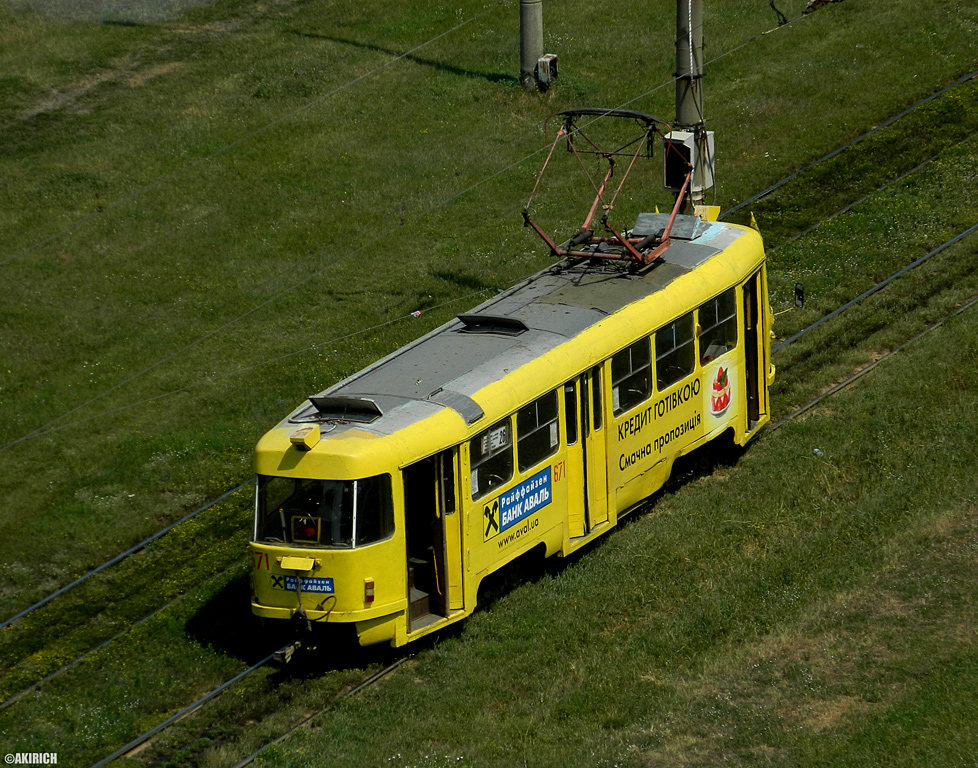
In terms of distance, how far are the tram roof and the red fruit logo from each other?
1459 millimetres

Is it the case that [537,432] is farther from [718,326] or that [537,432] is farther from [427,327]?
[427,327]

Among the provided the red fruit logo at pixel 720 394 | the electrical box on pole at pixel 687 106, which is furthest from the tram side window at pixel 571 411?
the electrical box on pole at pixel 687 106

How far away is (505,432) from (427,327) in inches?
331

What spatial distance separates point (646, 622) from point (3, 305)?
15.2 m

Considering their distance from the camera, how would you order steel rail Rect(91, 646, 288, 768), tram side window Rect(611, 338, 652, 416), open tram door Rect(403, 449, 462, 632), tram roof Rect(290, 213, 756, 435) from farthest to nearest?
tram side window Rect(611, 338, 652, 416) < tram roof Rect(290, 213, 756, 435) < open tram door Rect(403, 449, 462, 632) < steel rail Rect(91, 646, 288, 768)

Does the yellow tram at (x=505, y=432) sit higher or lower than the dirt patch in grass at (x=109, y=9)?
lower

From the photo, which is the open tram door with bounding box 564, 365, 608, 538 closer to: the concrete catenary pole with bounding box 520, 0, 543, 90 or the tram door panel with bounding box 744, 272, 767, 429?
the tram door panel with bounding box 744, 272, 767, 429

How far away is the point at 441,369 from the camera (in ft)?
47.0

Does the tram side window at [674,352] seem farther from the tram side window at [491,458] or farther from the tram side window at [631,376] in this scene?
the tram side window at [491,458]

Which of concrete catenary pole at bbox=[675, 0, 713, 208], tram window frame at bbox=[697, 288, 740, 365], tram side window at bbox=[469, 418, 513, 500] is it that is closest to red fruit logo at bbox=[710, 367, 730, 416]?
tram window frame at bbox=[697, 288, 740, 365]

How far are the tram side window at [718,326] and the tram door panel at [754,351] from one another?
18.4 inches

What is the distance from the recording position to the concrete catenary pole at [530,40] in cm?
3081

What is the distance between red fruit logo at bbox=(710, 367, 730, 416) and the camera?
16.9 meters

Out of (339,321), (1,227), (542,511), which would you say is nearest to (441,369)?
(542,511)
